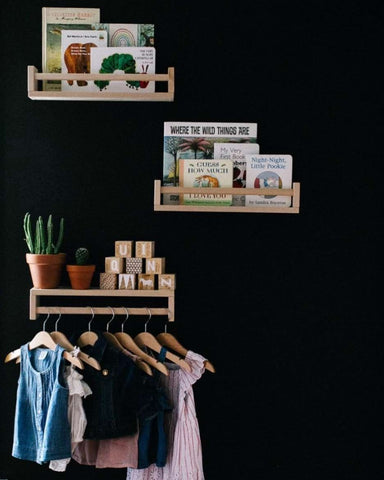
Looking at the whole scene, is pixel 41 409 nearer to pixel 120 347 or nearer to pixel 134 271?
pixel 120 347

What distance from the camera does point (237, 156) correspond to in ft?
8.91

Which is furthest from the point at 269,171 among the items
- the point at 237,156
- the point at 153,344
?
the point at 153,344

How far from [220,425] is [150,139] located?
1208mm

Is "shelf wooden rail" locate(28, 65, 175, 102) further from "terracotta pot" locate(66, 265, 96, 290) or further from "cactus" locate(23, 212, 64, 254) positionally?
"terracotta pot" locate(66, 265, 96, 290)

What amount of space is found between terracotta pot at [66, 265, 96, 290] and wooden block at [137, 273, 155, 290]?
0.19 metres

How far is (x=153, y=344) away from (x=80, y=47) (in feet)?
3.96

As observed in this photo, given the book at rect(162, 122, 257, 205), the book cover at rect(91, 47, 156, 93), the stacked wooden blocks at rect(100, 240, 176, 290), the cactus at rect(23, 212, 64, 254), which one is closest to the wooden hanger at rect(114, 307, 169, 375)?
the stacked wooden blocks at rect(100, 240, 176, 290)

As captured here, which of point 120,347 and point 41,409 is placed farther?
point 120,347

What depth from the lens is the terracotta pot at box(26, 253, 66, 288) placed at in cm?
260

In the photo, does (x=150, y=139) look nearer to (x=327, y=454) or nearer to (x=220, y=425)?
(x=220, y=425)

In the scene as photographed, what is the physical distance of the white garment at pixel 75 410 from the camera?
8.18 ft

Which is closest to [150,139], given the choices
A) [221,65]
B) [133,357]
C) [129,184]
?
[129,184]

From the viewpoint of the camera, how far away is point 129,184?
9.11 ft

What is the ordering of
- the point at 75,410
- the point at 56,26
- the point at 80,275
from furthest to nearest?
the point at 56,26
the point at 80,275
the point at 75,410
